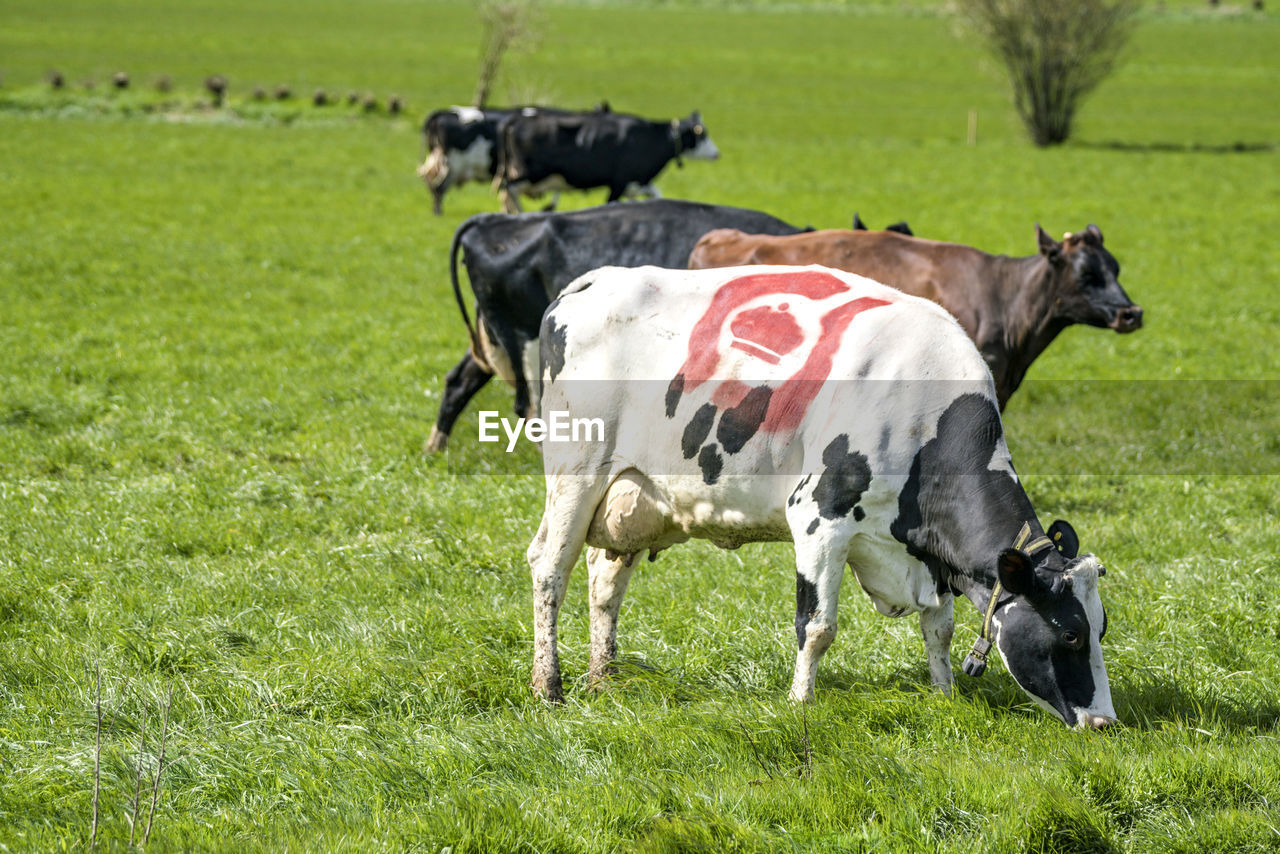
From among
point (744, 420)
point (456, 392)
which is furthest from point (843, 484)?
point (456, 392)

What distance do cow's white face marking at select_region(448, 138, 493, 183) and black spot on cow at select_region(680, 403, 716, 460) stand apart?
795 inches

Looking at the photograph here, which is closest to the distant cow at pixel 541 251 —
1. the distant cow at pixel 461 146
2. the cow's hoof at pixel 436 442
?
the cow's hoof at pixel 436 442

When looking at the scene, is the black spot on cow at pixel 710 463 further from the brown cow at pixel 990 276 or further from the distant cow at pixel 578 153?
the distant cow at pixel 578 153

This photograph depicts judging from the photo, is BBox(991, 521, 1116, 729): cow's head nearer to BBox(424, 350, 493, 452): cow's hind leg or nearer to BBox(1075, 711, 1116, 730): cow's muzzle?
BBox(1075, 711, 1116, 730): cow's muzzle

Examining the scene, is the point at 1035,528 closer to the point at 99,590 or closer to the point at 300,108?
the point at 99,590

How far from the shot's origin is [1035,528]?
4.72 meters

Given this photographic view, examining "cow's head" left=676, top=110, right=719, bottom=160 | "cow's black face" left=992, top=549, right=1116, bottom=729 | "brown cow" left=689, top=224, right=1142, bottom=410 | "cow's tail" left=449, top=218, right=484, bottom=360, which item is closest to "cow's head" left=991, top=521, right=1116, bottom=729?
"cow's black face" left=992, top=549, right=1116, bottom=729

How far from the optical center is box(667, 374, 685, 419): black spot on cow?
5.30m

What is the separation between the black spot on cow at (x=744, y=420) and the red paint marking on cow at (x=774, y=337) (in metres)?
0.03

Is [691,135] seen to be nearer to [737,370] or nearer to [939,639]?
[737,370]

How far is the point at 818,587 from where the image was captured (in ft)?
16.0

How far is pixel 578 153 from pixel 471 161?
2541 millimetres

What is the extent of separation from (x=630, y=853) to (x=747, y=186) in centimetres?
2442

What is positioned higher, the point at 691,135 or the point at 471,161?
the point at 691,135
